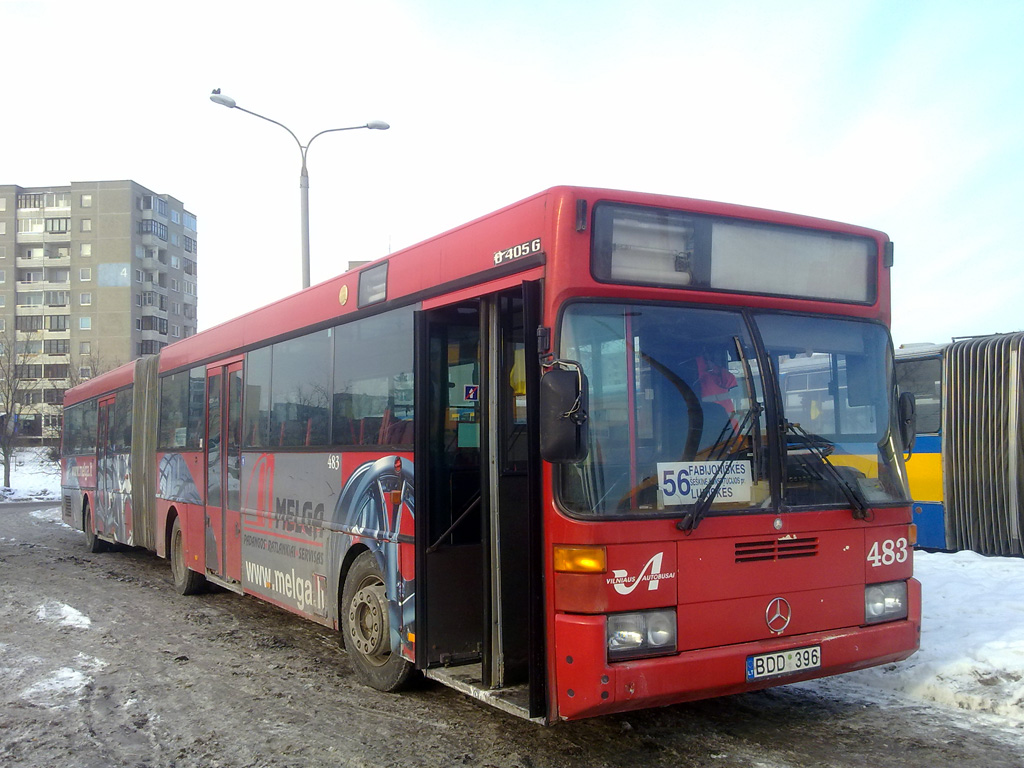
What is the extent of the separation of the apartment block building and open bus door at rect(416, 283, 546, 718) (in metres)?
81.4

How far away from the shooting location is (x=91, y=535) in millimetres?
16438

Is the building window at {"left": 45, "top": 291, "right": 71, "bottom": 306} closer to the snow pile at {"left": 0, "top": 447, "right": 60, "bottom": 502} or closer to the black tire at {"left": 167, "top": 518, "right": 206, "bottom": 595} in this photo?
the snow pile at {"left": 0, "top": 447, "right": 60, "bottom": 502}

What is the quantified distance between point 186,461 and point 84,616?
7.22ft

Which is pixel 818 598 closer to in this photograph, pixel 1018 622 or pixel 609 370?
pixel 609 370

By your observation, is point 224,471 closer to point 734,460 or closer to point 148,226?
point 734,460

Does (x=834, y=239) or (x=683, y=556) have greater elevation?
(x=834, y=239)

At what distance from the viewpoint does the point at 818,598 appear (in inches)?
200

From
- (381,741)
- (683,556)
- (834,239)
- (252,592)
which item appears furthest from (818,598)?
(252,592)

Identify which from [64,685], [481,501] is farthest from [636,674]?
[64,685]

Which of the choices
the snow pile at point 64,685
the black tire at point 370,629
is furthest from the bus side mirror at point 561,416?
the snow pile at point 64,685

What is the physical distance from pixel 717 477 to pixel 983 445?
31.9 feet

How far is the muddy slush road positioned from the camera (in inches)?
200

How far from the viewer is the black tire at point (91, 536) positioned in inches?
643

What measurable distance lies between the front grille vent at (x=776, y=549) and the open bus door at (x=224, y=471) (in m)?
5.97
